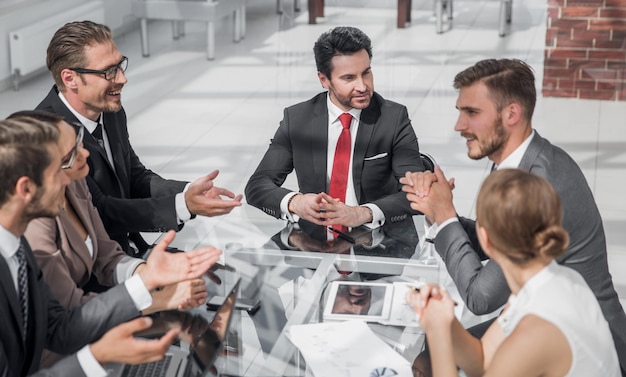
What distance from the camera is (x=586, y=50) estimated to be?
7.26 metres

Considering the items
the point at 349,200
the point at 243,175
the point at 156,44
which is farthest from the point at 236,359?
the point at 156,44

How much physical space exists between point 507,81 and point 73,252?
1.31 metres

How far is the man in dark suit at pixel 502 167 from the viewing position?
257 centimetres

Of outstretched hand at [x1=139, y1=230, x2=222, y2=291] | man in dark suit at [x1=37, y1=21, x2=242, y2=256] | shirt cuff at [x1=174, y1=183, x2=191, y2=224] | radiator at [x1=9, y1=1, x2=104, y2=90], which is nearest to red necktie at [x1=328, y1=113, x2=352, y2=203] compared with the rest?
man in dark suit at [x1=37, y1=21, x2=242, y2=256]

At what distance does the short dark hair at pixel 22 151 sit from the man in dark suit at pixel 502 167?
1103mm

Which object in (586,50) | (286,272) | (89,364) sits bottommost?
(586,50)

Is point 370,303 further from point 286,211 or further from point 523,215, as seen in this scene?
point 523,215

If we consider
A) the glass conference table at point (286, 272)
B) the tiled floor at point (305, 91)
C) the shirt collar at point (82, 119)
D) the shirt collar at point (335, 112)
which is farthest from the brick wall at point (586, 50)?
the shirt collar at point (82, 119)

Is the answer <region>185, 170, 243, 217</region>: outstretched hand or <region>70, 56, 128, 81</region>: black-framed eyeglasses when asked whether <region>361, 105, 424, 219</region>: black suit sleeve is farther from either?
<region>70, 56, 128, 81</region>: black-framed eyeglasses

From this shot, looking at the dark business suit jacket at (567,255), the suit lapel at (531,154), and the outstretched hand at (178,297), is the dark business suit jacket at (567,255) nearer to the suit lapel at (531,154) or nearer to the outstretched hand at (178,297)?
the suit lapel at (531,154)

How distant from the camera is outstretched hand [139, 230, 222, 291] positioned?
249cm

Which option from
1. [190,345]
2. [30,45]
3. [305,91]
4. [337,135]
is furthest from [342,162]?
[30,45]

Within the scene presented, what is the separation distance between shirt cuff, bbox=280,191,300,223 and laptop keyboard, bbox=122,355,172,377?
1024mm

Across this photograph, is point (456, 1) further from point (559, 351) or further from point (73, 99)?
point (559, 351)
